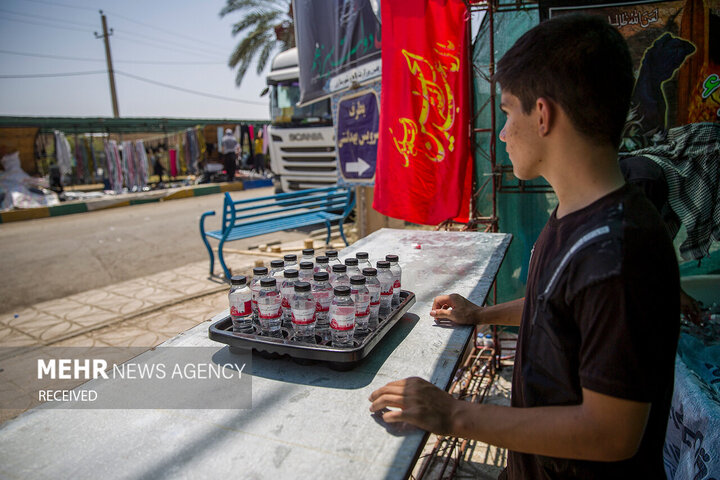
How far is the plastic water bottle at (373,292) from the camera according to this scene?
5.32 feet

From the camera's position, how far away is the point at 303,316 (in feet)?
4.78

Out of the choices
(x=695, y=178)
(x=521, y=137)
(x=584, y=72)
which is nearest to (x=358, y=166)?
(x=695, y=178)

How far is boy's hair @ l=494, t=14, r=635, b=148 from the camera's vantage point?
3.12ft

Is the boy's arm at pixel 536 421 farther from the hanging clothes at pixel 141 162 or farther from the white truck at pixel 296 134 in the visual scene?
the hanging clothes at pixel 141 162

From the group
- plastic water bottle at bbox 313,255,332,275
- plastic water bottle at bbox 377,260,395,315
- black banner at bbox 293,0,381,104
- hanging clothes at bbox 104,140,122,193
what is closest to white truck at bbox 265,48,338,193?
black banner at bbox 293,0,381,104

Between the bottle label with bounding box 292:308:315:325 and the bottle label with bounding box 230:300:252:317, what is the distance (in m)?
0.21

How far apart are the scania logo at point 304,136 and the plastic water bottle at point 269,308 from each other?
704 centimetres

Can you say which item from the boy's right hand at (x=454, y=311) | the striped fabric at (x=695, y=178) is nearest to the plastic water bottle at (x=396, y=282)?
the boy's right hand at (x=454, y=311)

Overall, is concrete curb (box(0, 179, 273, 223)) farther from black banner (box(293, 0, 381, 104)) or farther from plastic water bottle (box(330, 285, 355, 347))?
plastic water bottle (box(330, 285, 355, 347))

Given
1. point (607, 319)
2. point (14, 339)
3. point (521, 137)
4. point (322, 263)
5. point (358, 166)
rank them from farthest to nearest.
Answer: point (358, 166) < point (14, 339) < point (322, 263) < point (521, 137) < point (607, 319)

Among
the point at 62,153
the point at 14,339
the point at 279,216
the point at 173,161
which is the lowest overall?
the point at 14,339

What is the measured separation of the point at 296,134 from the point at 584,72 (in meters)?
8.14

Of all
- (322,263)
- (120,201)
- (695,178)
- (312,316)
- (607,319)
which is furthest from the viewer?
→ (120,201)

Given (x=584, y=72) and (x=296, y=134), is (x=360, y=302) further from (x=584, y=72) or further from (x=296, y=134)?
(x=296, y=134)
